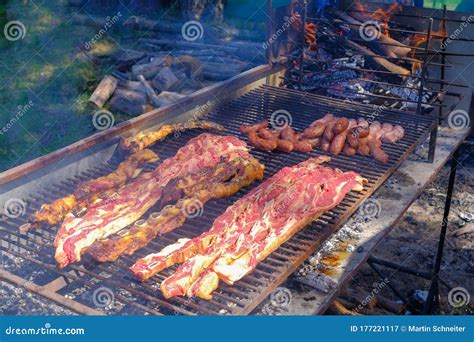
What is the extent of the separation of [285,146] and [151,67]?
6597 millimetres

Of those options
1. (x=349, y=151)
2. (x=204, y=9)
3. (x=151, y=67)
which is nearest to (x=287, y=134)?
(x=349, y=151)

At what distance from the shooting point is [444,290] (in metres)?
8.13

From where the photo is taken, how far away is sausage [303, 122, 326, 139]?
757 cm

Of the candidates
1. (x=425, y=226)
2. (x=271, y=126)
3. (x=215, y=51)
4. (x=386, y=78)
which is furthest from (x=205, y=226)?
(x=215, y=51)

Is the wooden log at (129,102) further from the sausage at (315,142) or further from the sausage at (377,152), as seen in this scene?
the sausage at (377,152)

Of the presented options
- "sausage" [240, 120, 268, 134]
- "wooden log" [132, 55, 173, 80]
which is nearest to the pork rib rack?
"sausage" [240, 120, 268, 134]

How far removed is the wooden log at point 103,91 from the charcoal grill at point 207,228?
169 inches

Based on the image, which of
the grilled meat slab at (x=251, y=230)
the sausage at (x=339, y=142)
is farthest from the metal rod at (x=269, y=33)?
the grilled meat slab at (x=251, y=230)

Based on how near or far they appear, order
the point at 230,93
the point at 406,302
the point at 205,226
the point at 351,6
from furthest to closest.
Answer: the point at 351,6 → the point at 230,93 → the point at 406,302 → the point at 205,226

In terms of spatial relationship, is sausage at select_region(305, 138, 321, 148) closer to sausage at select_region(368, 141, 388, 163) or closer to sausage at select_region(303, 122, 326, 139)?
sausage at select_region(303, 122, 326, 139)

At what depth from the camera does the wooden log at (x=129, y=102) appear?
39.6 feet

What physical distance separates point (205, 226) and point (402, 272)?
12.2 ft

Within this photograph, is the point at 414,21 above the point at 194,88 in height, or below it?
above

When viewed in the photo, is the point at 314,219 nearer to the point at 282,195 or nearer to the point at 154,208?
the point at 282,195
